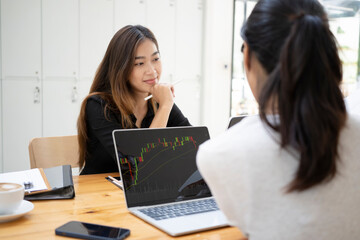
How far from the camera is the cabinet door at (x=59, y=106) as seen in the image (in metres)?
3.52

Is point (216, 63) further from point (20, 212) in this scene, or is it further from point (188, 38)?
point (20, 212)

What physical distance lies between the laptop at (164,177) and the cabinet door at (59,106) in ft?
8.32

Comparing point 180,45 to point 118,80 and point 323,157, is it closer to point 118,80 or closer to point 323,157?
point 118,80

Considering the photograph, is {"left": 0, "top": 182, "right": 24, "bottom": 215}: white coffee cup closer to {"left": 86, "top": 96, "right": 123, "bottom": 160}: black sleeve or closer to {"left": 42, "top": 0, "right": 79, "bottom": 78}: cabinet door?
{"left": 86, "top": 96, "right": 123, "bottom": 160}: black sleeve

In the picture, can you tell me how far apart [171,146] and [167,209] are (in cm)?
23

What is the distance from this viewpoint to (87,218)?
1.01 m

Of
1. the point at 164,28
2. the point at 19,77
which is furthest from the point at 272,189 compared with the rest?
the point at 164,28

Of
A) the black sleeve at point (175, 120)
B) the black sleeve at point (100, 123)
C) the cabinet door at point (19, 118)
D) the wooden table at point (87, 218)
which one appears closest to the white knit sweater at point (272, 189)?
the wooden table at point (87, 218)

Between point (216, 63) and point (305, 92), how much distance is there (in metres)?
3.77

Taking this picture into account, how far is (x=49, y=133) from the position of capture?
3570 millimetres

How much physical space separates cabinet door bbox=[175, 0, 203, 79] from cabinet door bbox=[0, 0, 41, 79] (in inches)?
55.5

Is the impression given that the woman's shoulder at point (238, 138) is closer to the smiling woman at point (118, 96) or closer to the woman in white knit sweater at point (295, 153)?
the woman in white knit sweater at point (295, 153)

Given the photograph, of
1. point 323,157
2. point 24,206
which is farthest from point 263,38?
point 24,206

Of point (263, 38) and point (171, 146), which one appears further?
point (171, 146)
